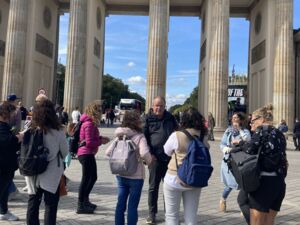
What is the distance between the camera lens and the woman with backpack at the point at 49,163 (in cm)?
504

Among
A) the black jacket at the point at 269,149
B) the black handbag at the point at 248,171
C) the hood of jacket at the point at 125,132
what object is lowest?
the black handbag at the point at 248,171

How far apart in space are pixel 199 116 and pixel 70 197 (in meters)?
4.56

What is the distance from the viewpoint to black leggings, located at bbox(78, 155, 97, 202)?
7121 millimetres

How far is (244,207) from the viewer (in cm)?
521

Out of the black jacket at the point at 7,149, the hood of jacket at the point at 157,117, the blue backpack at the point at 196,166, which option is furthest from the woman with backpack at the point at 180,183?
the black jacket at the point at 7,149

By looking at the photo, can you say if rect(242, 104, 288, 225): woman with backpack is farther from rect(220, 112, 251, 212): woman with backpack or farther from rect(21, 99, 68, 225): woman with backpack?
rect(220, 112, 251, 212): woman with backpack

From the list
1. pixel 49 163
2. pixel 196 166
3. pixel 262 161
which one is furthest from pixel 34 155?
pixel 262 161

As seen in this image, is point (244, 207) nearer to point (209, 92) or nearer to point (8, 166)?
point (8, 166)

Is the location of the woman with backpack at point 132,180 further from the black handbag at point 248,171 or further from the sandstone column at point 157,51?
the sandstone column at point 157,51

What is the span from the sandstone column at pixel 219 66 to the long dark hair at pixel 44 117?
83.3 feet

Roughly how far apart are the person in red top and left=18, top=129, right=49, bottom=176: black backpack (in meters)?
2.08

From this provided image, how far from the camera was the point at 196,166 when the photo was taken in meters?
4.60

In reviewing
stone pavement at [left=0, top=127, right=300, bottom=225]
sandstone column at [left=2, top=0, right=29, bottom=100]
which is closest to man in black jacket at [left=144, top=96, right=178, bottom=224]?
stone pavement at [left=0, top=127, right=300, bottom=225]

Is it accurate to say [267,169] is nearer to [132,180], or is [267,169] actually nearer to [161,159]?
[132,180]
